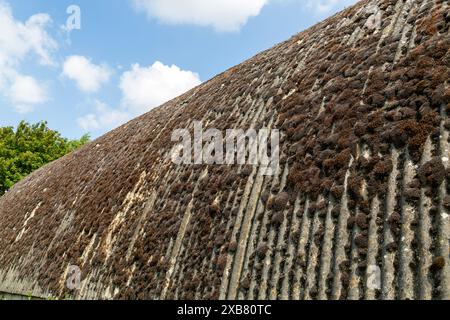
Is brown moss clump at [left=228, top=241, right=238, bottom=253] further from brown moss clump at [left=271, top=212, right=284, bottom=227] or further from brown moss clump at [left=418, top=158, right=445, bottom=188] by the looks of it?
brown moss clump at [left=418, top=158, right=445, bottom=188]

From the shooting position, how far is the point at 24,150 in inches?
1694

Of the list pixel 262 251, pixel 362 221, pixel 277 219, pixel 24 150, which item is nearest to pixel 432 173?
pixel 362 221

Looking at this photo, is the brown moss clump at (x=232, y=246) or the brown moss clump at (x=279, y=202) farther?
the brown moss clump at (x=232, y=246)

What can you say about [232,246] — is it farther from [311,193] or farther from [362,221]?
[362,221]

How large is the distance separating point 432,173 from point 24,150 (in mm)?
45016

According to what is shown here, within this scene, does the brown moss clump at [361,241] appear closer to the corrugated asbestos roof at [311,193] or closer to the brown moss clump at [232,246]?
the corrugated asbestos roof at [311,193]

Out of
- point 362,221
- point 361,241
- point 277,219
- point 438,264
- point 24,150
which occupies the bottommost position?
point 438,264

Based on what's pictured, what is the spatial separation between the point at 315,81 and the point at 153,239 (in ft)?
15.8

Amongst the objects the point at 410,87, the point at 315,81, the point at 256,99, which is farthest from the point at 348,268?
the point at 256,99

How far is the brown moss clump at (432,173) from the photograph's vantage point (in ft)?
15.6

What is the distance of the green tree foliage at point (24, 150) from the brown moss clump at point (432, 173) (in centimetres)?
4294

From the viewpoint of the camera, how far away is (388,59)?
6.95 m

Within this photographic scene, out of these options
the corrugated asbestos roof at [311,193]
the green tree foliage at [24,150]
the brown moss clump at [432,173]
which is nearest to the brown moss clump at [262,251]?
the corrugated asbestos roof at [311,193]
